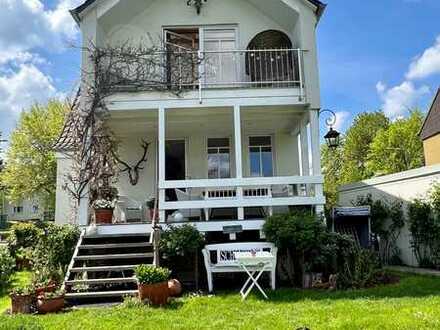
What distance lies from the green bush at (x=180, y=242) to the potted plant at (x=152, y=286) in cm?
137

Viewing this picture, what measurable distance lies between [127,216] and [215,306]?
5.20m

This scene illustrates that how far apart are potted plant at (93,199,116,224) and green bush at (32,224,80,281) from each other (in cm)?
80

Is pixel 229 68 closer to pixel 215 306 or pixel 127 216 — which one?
pixel 127 216

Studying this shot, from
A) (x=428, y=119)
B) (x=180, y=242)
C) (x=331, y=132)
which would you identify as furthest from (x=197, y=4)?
(x=428, y=119)

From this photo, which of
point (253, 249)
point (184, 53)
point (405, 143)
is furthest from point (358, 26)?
point (405, 143)

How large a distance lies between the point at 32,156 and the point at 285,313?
95.2 feet

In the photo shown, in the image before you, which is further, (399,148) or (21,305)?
(399,148)

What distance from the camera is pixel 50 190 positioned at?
31.7 meters

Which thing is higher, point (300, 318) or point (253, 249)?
point (253, 249)

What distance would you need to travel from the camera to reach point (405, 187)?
11195 millimetres

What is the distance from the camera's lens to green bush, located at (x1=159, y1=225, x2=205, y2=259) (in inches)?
335

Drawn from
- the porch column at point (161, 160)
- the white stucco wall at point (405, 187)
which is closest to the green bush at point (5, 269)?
the porch column at point (161, 160)

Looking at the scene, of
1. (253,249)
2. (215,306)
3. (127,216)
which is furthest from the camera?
(127,216)

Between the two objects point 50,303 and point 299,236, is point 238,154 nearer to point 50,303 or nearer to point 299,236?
point 299,236
